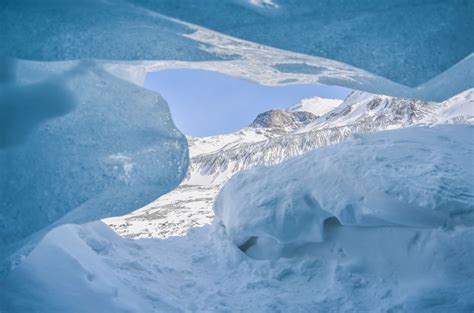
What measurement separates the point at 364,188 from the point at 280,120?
6123 cm

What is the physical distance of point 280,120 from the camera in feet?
213

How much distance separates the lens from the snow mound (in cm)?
395

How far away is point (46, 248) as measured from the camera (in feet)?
11.7

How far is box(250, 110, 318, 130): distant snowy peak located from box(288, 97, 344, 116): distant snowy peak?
628 centimetres

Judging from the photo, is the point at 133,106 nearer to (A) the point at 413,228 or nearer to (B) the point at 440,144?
(A) the point at 413,228

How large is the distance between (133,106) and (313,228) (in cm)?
260

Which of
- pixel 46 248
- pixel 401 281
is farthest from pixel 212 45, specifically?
pixel 401 281

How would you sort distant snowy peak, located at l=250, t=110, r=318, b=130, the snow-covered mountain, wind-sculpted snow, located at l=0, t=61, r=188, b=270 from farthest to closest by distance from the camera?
distant snowy peak, located at l=250, t=110, r=318, b=130
the snow-covered mountain
wind-sculpted snow, located at l=0, t=61, r=188, b=270

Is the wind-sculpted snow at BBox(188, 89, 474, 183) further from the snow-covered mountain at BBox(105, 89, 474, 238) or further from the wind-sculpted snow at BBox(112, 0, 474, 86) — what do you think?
the wind-sculpted snow at BBox(112, 0, 474, 86)

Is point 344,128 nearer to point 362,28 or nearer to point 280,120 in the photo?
point 362,28

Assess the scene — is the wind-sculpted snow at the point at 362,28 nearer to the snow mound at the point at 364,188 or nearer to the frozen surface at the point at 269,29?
the frozen surface at the point at 269,29

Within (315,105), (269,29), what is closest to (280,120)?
(315,105)

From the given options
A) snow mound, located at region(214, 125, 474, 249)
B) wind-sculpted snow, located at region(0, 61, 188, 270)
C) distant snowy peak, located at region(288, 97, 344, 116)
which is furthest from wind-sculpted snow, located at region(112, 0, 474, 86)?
distant snowy peak, located at region(288, 97, 344, 116)

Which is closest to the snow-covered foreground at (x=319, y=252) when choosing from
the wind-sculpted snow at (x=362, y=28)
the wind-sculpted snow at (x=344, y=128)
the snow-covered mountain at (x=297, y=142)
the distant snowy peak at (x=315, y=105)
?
the wind-sculpted snow at (x=362, y=28)
